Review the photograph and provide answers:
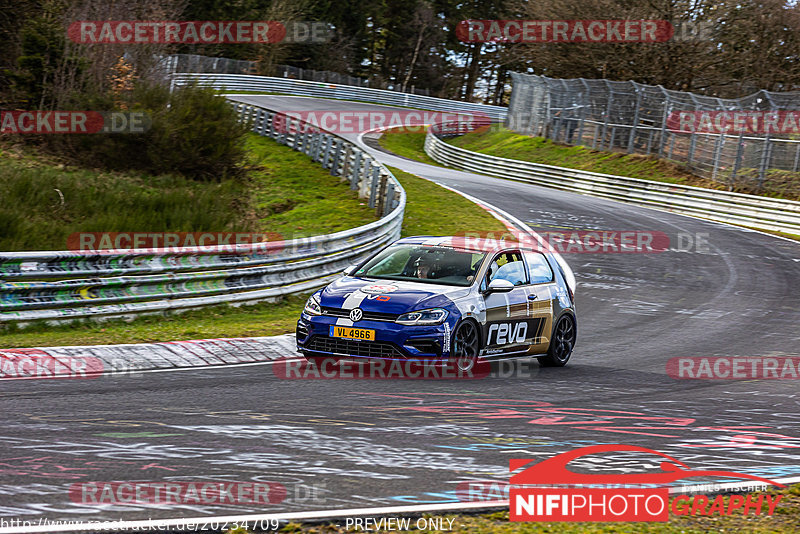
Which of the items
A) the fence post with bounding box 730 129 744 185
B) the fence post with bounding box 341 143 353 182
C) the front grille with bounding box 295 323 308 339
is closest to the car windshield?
the front grille with bounding box 295 323 308 339

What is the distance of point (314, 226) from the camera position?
22656mm

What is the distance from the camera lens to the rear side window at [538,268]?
11.3 metres

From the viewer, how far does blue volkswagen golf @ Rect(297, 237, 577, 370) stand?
934 cm

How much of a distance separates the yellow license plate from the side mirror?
161cm

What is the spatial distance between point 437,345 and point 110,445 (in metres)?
4.07

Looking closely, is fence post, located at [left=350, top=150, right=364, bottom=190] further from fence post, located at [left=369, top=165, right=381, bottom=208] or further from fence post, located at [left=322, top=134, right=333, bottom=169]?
fence post, located at [left=322, top=134, right=333, bottom=169]

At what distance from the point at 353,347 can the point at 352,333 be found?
0.14 metres

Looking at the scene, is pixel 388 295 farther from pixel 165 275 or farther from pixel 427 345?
pixel 165 275

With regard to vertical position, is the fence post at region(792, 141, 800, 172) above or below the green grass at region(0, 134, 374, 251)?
above

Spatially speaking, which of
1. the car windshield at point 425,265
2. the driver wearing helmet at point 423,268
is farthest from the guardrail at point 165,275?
the driver wearing helmet at point 423,268

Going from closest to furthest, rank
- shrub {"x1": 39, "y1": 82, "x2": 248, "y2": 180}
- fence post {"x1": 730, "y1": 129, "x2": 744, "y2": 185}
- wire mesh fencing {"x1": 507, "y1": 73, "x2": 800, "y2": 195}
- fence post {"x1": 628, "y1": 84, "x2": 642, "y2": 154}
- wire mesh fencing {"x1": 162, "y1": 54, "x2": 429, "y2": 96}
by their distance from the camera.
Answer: shrub {"x1": 39, "y1": 82, "x2": 248, "y2": 180}, wire mesh fencing {"x1": 507, "y1": 73, "x2": 800, "y2": 195}, fence post {"x1": 730, "y1": 129, "x2": 744, "y2": 185}, fence post {"x1": 628, "y1": 84, "x2": 642, "y2": 154}, wire mesh fencing {"x1": 162, "y1": 54, "x2": 429, "y2": 96}

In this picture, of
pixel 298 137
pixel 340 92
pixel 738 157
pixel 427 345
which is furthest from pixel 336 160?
pixel 340 92

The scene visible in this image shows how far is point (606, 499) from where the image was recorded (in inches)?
211

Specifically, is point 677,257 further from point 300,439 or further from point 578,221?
point 300,439
